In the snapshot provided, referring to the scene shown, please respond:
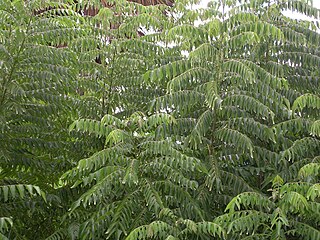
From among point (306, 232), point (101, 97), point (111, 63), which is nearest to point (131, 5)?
point (111, 63)

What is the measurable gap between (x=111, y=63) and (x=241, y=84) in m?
1.25

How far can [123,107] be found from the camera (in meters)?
4.91

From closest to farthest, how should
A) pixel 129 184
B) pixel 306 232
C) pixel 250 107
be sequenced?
pixel 129 184 < pixel 306 232 < pixel 250 107

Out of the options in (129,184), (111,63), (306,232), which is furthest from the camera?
(111,63)

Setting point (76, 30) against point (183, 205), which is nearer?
point (183, 205)

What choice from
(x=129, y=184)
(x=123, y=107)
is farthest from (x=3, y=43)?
(x=129, y=184)

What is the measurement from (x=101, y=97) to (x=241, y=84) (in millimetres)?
1331

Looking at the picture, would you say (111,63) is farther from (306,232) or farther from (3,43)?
(306,232)

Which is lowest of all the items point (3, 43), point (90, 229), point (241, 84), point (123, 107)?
point (90, 229)

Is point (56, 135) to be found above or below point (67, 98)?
below

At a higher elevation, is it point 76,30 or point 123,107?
point 76,30

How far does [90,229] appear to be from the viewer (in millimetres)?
3719

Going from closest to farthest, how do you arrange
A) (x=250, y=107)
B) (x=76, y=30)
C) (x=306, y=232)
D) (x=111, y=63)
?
(x=306, y=232), (x=250, y=107), (x=76, y=30), (x=111, y=63)

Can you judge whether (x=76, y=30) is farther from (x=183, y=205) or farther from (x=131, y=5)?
(x=183, y=205)
